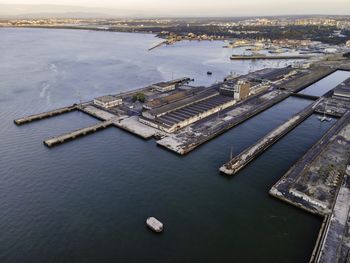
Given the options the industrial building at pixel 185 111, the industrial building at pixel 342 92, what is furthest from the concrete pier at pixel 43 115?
the industrial building at pixel 342 92

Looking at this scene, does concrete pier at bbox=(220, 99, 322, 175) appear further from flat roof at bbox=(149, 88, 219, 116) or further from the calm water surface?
flat roof at bbox=(149, 88, 219, 116)

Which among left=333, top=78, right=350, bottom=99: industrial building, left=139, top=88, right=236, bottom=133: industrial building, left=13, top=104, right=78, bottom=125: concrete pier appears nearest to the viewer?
left=139, top=88, right=236, bottom=133: industrial building

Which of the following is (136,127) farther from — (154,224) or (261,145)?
(154,224)

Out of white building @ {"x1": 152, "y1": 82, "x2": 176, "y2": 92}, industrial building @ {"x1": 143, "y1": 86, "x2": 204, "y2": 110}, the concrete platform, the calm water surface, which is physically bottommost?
the calm water surface

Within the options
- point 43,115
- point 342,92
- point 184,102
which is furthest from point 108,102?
point 342,92

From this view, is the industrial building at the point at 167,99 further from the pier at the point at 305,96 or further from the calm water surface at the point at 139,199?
the pier at the point at 305,96

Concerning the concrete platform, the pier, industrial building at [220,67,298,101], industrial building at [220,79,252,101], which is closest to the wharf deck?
industrial building at [220,79,252,101]

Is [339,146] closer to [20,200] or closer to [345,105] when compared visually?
[345,105]
